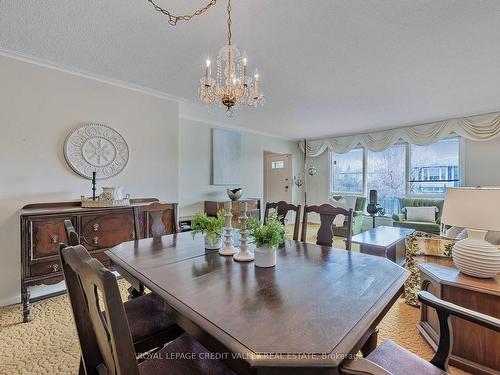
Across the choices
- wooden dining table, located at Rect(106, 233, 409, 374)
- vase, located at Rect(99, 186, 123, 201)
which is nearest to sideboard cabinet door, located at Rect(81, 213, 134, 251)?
vase, located at Rect(99, 186, 123, 201)

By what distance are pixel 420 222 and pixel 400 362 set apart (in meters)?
Result: 4.63

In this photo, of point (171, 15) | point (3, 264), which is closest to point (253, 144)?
point (171, 15)

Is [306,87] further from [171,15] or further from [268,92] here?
[171,15]

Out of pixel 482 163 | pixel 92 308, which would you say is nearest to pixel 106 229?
pixel 92 308

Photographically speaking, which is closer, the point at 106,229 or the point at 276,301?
the point at 276,301

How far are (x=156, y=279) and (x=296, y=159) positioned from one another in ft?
21.6

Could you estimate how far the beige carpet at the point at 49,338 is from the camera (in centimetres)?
166

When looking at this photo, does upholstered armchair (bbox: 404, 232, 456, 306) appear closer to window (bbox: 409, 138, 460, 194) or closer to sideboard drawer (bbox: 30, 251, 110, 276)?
→ sideboard drawer (bbox: 30, 251, 110, 276)

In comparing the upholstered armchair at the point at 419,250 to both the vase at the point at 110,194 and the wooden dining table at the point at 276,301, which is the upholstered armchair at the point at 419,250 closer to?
the wooden dining table at the point at 276,301

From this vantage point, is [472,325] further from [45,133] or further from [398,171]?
[398,171]

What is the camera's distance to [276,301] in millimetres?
950

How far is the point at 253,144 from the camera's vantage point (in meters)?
6.05

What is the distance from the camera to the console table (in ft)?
4.91

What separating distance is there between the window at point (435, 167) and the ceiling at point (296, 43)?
5.76 feet
